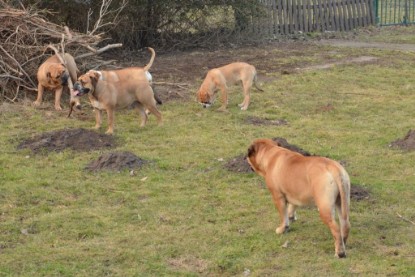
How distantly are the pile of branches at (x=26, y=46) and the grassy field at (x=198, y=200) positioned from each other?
0.79 m

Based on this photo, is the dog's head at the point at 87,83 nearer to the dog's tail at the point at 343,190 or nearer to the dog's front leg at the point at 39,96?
the dog's front leg at the point at 39,96

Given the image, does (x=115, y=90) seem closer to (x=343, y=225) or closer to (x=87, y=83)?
(x=87, y=83)

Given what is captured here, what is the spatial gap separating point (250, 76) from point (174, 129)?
2374 mm

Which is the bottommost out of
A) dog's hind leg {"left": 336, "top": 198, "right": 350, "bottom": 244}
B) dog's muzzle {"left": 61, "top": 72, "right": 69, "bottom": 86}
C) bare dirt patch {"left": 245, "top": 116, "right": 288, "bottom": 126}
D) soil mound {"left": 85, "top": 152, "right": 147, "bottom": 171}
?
bare dirt patch {"left": 245, "top": 116, "right": 288, "bottom": 126}

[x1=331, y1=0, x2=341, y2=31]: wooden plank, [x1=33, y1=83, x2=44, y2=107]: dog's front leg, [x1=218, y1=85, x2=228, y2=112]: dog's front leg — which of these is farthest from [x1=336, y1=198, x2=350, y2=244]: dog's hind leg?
[x1=331, y1=0, x2=341, y2=31]: wooden plank

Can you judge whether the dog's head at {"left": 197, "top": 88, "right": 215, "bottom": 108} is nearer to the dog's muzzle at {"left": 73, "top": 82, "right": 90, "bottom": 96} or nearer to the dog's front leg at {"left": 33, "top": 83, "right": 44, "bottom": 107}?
the dog's muzzle at {"left": 73, "top": 82, "right": 90, "bottom": 96}

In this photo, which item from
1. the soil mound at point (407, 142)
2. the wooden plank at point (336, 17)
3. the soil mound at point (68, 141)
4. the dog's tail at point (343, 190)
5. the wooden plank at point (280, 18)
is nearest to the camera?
the dog's tail at point (343, 190)

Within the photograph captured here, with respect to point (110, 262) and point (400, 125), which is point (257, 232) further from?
point (400, 125)

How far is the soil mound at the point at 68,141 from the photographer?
12.0 m

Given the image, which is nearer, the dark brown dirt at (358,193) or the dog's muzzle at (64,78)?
the dark brown dirt at (358,193)

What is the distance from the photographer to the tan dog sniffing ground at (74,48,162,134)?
12.9m

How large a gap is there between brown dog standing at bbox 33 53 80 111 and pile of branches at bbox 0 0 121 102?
32cm

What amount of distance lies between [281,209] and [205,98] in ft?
21.1

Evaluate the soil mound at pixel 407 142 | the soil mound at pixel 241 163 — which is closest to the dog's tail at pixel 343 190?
the soil mound at pixel 241 163
